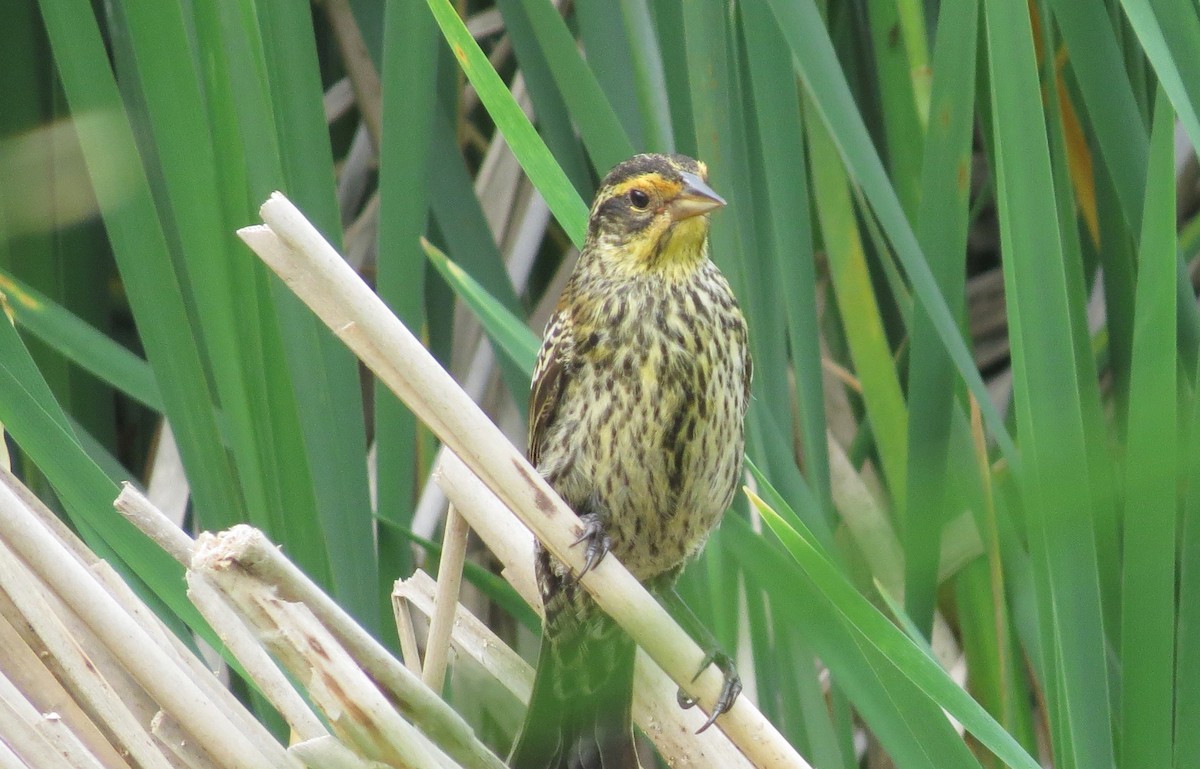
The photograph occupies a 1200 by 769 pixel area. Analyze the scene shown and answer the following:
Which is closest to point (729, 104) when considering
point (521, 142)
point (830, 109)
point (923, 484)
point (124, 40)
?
point (830, 109)

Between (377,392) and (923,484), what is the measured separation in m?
0.68

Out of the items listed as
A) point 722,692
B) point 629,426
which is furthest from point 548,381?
point 722,692

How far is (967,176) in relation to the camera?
166 cm

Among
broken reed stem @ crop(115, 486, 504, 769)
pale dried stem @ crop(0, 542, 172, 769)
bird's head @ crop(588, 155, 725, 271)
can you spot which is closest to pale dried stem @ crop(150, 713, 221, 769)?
pale dried stem @ crop(0, 542, 172, 769)

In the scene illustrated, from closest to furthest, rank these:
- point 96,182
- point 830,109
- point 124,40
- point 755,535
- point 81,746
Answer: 1. point 81,746
2. point 755,535
3. point 830,109
4. point 96,182
5. point 124,40

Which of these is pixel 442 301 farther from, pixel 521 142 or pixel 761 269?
pixel 521 142

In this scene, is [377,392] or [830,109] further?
[377,392]

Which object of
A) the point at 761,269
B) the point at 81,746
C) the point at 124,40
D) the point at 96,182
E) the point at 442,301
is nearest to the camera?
the point at 81,746

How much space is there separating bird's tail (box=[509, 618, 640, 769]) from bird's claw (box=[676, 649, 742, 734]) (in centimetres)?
13

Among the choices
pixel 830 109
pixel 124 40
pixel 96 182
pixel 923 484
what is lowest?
pixel 923 484

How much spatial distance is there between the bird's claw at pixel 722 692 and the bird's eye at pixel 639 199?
1.83 feet

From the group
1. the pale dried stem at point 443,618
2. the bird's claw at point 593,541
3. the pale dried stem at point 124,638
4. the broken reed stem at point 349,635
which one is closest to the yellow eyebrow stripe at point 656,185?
the bird's claw at point 593,541

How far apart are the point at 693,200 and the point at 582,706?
619 millimetres

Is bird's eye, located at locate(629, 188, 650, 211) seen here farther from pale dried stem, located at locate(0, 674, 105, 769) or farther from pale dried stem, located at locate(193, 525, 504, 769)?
pale dried stem, located at locate(0, 674, 105, 769)
